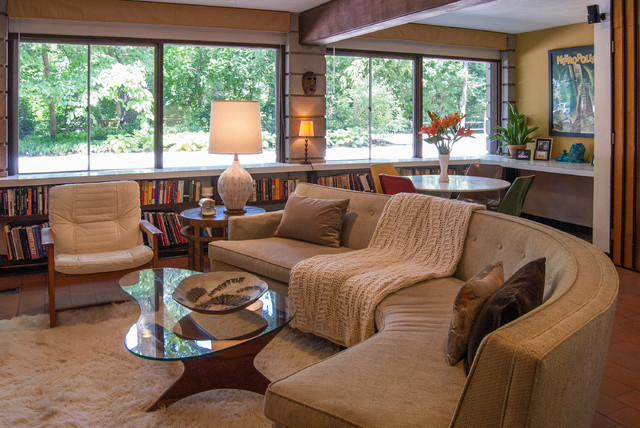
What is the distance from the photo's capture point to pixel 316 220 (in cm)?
412

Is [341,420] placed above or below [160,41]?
below

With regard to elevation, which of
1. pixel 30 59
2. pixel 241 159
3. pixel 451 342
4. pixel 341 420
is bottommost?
pixel 341 420

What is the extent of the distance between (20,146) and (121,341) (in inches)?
122

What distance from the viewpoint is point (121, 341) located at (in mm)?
3598

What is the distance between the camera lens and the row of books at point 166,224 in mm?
5793

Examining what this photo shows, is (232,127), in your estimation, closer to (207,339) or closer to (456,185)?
(456,185)

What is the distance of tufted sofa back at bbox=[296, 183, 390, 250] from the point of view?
4004mm

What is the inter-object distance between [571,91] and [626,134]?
2320mm

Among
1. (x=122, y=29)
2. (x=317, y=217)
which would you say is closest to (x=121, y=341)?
(x=317, y=217)

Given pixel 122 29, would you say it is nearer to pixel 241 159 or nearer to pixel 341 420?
pixel 241 159

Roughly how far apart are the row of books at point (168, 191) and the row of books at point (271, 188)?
60 centimetres

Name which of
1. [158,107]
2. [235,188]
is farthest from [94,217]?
[158,107]

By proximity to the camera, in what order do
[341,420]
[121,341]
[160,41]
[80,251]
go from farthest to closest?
[160,41], [80,251], [121,341], [341,420]

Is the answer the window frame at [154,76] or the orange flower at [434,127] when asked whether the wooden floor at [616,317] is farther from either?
the orange flower at [434,127]
